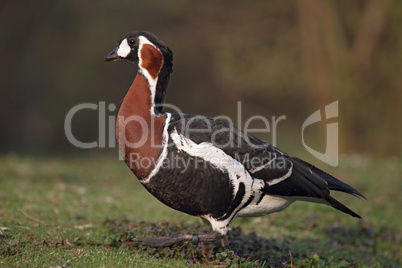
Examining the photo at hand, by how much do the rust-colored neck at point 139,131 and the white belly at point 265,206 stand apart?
3.65 ft

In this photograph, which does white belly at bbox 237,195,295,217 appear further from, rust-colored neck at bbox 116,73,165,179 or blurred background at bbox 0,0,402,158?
blurred background at bbox 0,0,402,158

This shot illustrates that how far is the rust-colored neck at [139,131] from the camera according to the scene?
474 cm

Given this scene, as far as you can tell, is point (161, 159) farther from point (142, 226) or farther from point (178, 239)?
point (142, 226)

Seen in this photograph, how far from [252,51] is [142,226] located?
11549 mm

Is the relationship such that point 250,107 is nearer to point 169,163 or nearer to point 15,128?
point 15,128

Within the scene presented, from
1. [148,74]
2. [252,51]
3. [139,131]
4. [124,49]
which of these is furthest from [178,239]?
[252,51]

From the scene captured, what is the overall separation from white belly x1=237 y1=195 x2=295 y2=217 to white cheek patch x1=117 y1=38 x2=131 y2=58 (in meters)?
2.00

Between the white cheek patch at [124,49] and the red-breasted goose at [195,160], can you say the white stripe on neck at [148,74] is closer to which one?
the red-breasted goose at [195,160]

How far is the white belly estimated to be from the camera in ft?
16.8

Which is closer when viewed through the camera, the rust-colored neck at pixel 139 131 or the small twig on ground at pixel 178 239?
the rust-colored neck at pixel 139 131

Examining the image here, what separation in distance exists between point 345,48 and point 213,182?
36.5 ft

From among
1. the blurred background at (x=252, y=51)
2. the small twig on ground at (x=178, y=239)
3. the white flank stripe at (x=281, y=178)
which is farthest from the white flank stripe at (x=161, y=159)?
the blurred background at (x=252, y=51)

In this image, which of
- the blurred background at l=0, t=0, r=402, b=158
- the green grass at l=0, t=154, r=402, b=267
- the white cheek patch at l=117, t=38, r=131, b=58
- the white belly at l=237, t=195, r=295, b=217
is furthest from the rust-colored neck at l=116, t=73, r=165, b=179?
the blurred background at l=0, t=0, r=402, b=158

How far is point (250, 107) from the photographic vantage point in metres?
23.6
